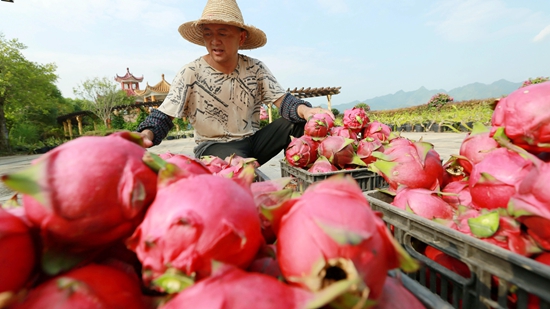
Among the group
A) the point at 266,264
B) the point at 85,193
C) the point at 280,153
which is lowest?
the point at 280,153

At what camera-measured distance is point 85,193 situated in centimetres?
51

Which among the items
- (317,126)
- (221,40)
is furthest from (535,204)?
(221,40)

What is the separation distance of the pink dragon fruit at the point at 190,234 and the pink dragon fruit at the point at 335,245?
79 mm

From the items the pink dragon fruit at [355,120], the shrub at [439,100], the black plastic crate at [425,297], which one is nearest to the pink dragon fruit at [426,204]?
the black plastic crate at [425,297]

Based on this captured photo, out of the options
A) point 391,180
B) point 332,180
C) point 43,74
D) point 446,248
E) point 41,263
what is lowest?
point 446,248

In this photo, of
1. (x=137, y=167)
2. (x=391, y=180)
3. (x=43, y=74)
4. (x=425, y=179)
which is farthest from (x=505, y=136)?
(x=43, y=74)

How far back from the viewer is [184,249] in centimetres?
49

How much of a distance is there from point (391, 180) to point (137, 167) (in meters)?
1.22

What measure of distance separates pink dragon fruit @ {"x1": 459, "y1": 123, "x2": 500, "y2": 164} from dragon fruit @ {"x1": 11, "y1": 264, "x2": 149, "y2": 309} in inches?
55.5

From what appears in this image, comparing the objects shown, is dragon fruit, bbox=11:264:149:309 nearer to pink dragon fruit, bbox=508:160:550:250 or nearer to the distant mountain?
pink dragon fruit, bbox=508:160:550:250

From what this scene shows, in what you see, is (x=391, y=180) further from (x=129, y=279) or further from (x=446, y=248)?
(x=129, y=279)

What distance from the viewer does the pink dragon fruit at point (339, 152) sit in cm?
243

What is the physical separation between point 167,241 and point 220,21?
8.41 ft

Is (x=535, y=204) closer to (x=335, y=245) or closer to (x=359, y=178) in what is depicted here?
(x=335, y=245)
